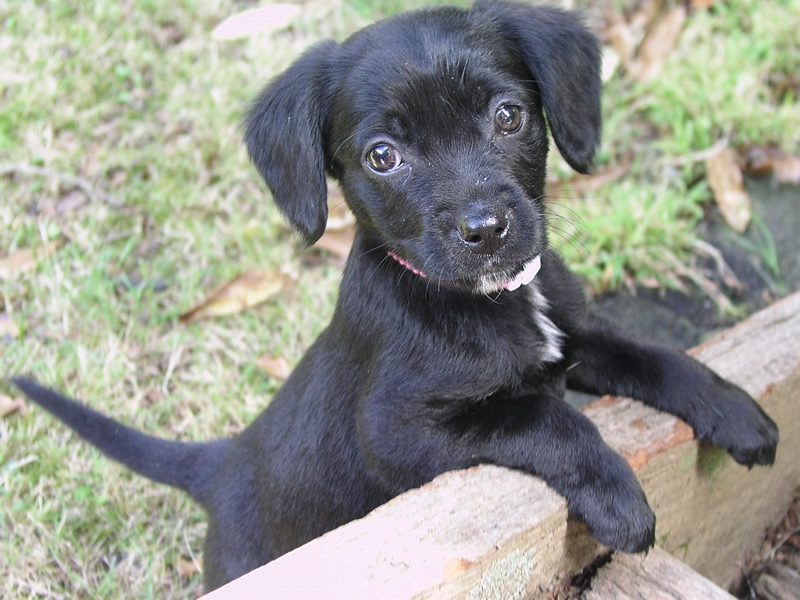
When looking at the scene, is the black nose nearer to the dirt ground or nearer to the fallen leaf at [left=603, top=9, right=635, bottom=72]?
the dirt ground

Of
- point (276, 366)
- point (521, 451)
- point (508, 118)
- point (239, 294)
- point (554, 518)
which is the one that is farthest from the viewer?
point (239, 294)

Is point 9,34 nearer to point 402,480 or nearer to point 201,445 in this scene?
point 201,445

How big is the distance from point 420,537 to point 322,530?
27.0 inches

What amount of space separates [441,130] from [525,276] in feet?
1.46

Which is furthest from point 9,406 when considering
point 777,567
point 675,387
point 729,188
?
point 729,188

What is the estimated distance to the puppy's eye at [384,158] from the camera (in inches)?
85.9

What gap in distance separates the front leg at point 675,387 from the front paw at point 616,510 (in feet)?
1.09

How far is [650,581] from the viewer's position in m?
1.83

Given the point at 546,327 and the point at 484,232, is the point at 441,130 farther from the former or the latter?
the point at 546,327

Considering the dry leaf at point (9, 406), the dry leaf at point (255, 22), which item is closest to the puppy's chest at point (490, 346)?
the dry leaf at point (9, 406)

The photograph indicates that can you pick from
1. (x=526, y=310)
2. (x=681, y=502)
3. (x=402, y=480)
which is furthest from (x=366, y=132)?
(x=681, y=502)

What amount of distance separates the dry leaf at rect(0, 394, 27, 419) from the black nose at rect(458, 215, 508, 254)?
207 cm

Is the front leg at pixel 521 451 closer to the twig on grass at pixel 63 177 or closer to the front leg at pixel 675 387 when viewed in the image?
the front leg at pixel 675 387

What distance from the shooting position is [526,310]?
2.31 meters
